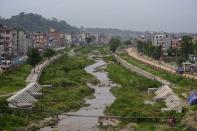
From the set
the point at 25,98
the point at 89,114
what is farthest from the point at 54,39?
the point at 89,114

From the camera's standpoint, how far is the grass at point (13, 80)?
49188mm

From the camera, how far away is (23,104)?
39.3 m

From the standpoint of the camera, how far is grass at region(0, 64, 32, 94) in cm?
4919

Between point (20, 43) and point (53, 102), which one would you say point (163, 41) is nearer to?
point (20, 43)

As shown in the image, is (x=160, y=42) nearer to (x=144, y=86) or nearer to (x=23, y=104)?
(x=144, y=86)

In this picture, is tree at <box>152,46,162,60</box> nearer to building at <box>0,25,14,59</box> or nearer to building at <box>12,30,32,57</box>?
building at <box>0,25,14,59</box>

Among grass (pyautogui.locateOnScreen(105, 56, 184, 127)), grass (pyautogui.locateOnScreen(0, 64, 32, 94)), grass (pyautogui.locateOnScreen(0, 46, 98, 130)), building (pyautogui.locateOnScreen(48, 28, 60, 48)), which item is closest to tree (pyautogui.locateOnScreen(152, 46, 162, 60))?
grass (pyautogui.locateOnScreen(0, 46, 98, 130))

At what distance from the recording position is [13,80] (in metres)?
55.9

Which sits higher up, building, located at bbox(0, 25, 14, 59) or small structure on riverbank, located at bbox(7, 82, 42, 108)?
building, located at bbox(0, 25, 14, 59)

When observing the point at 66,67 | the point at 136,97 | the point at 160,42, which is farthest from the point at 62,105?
the point at 160,42

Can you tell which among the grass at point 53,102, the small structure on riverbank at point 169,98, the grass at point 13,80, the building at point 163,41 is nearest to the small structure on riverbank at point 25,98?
the grass at point 53,102

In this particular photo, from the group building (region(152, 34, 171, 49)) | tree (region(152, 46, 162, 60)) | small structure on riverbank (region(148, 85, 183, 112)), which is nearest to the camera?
small structure on riverbank (region(148, 85, 183, 112))

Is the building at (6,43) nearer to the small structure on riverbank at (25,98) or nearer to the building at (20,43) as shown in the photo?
the building at (20,43)

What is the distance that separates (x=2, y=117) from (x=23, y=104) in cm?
665
